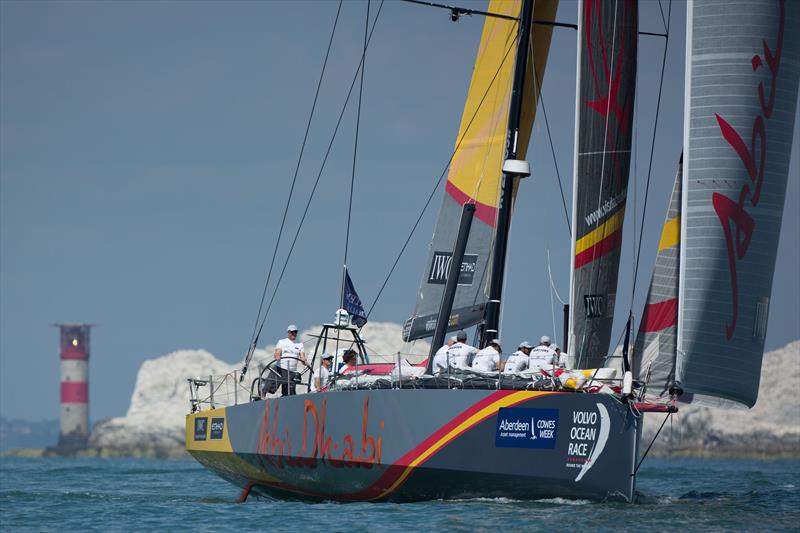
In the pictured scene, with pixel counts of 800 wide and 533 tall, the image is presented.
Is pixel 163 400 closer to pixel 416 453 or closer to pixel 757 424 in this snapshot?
pixel 757 424

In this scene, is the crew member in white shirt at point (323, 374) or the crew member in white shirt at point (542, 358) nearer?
the crew member in white shirt at point (542, 358)

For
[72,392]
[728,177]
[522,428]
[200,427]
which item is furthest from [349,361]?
[72,392]

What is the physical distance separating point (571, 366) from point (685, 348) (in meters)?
1.52

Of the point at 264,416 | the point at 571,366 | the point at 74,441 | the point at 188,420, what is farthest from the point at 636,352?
the point at 74,441

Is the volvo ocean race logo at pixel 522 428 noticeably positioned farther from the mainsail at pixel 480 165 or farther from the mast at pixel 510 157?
the mainsail at pixel 480 165

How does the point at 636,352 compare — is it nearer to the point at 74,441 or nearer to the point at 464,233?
the point at 464,233

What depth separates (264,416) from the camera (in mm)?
17000

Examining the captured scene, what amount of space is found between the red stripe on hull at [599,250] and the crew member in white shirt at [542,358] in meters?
1.06

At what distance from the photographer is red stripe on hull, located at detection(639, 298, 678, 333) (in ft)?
48.4

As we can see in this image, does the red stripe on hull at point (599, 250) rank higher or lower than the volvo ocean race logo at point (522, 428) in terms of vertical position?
higher

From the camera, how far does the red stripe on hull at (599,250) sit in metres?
15.2

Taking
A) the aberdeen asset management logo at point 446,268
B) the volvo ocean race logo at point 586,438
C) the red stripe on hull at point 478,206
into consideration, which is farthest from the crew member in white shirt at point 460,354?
the red stripe on hull at point 478,206

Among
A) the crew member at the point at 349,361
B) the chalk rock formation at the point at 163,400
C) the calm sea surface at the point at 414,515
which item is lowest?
the chalk rock formation at the point at 163,400

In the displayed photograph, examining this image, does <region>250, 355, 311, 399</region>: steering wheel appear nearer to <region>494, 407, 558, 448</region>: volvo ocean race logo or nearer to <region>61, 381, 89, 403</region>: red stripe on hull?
<region>494, 407, 558, 448</region>: volvo ocean race logo
